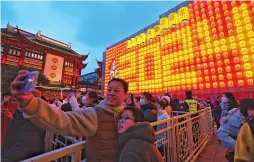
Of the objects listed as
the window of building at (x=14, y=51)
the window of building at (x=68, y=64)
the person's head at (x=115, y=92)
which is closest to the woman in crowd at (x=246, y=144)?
the person's head at (x=115, y=92)

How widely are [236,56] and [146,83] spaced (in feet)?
38.0

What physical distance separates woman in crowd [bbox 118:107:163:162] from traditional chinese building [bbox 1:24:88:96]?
2483 centimetres

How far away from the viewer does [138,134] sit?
1132 mm

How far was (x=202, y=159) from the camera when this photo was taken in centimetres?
360

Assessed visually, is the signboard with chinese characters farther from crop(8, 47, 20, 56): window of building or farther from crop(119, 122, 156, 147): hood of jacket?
crop(119, 122, 156, 147): hood of jacket

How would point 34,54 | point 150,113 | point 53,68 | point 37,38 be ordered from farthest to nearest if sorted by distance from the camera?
point 37,38 → point 53,68 → point 34,54 → point 150,113

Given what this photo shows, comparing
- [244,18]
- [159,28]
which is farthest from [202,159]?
[159,28]

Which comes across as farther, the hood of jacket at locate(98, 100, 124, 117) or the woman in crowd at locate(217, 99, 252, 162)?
the woman in crowd at locate(217, 99, 252, 162)

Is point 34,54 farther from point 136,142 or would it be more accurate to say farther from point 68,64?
point 136,142

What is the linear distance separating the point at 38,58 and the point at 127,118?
29.6m

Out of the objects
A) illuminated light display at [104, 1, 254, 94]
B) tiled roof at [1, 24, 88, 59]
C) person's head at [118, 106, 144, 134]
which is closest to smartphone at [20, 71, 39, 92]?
person's head at [118, 106, 144, 134]

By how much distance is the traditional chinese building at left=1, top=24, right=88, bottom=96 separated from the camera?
23.1 m

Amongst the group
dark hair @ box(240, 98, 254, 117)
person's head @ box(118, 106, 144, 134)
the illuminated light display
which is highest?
the illuminated light display

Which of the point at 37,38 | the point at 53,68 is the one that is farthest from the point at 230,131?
the point at 37,38
